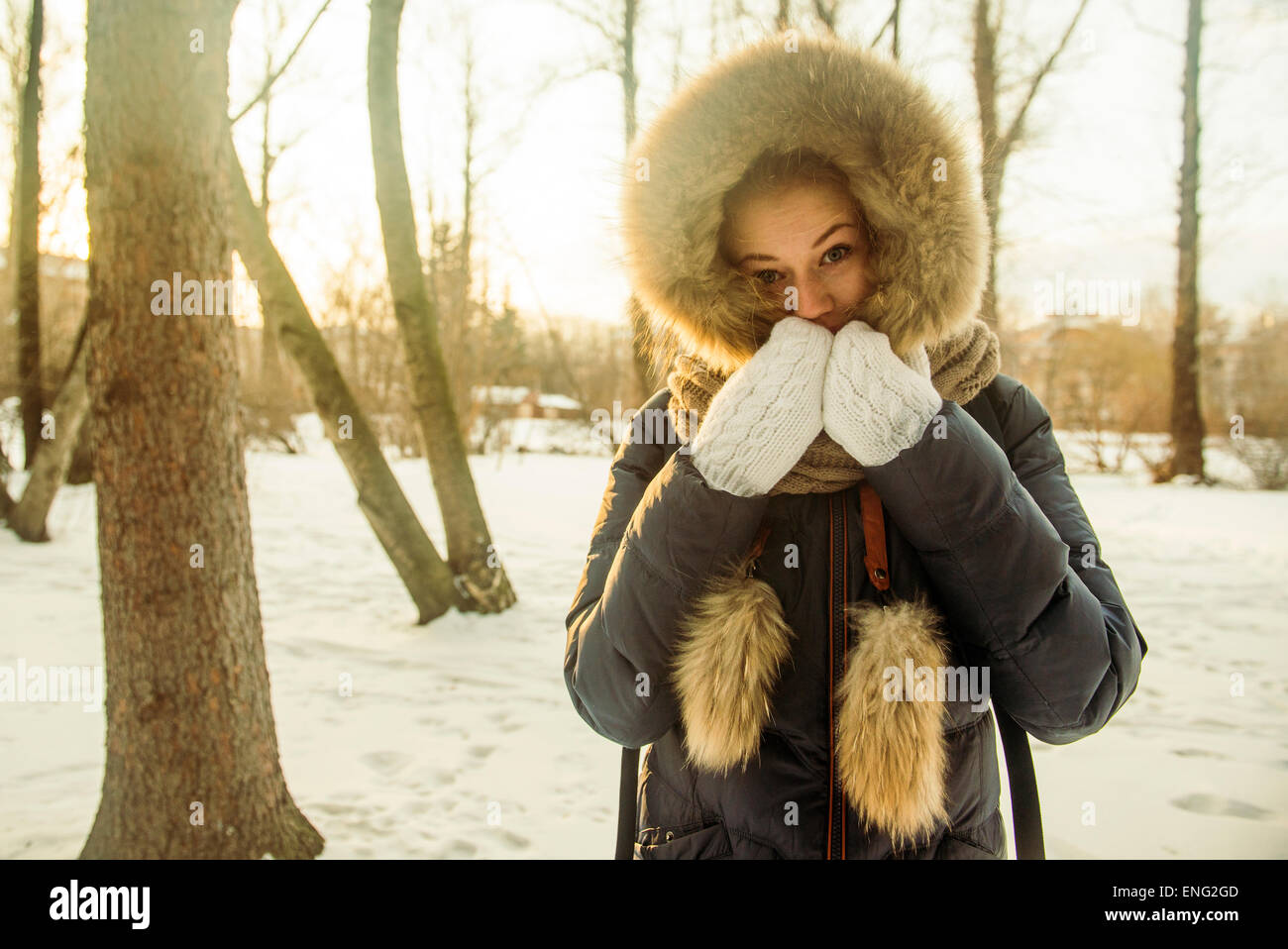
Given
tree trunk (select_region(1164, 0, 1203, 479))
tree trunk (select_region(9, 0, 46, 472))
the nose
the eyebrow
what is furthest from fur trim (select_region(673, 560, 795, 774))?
tree trunk (select_region(1164, 0, 1203, 479))

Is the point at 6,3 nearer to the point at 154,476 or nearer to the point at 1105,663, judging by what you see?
the point at 154,476

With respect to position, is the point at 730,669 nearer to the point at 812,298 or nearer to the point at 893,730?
the point at 893,730

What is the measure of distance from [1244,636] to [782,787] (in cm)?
543

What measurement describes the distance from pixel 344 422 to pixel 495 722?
2292 mm

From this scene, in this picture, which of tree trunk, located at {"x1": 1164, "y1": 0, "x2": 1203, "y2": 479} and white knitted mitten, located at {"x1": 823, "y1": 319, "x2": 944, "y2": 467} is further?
tree trunk, located at {"x1": 1164, "y1": 0, "x2": 1203, "y2": 479}

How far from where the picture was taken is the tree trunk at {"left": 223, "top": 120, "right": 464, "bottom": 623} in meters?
4.76

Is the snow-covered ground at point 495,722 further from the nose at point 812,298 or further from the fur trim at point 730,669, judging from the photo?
the nose at point 812,298

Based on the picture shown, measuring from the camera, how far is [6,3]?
9805 mm

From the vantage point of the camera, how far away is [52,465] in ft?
24.8

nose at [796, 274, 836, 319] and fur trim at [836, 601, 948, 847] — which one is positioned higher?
nose at [796, 274, 836, 319]

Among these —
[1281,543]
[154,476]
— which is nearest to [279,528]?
[154,476]

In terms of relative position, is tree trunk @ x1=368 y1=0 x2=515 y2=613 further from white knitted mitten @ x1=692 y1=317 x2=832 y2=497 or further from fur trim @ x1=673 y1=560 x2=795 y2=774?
white knitted mitten @ x1=692 y1=317 x2=832 y2=497

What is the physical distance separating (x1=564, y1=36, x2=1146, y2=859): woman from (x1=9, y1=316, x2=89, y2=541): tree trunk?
792 centimetres

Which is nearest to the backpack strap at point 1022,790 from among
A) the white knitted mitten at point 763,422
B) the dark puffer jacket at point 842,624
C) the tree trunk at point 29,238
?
the dark puffer jacket at point 842,624
